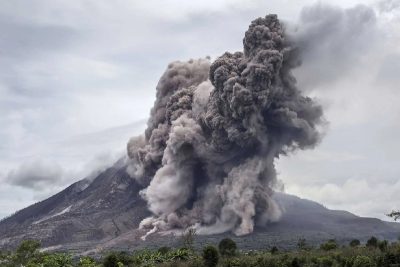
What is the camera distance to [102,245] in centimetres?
18175

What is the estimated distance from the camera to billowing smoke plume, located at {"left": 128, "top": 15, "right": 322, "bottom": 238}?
14762cm

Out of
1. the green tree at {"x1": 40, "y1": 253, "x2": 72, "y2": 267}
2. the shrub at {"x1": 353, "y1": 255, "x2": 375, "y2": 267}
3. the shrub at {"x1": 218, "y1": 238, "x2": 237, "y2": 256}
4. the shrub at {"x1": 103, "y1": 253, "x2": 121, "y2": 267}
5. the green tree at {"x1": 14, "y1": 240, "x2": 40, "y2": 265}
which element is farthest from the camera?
the shrub at {"x1": 218, "y1": 238, "x2": 237, "y2": 256}

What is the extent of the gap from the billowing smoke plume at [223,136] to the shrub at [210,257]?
74324 mm

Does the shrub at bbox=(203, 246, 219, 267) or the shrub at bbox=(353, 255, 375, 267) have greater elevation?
the shrub at bbox=(203, 246, 219, 267)

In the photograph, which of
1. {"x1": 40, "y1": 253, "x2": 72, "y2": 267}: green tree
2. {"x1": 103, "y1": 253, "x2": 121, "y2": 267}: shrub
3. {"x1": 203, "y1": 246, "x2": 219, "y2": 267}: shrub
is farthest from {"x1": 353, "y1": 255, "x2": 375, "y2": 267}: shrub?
{"x1": 40, "y1": 253, "x2": 72, "y2": 267}: green tree

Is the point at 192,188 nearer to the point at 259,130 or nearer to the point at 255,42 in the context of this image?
the point at 259,130

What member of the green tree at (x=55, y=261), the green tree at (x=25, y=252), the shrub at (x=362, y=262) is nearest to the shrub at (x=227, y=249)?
the green tree at (x=55, y=261)

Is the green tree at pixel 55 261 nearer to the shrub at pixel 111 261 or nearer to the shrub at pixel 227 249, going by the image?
the shrub at pixel 111 261

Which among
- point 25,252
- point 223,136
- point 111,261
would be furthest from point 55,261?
point 223,136

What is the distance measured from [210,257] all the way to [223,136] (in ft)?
273

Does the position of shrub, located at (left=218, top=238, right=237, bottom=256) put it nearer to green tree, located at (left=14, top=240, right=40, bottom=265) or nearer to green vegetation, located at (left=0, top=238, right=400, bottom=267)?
green vegetation, located at (left=0, top=238, right=400, bottom=267)

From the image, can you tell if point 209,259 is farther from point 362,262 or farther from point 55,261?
point 362,262

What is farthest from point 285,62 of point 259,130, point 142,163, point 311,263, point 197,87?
point 311,263

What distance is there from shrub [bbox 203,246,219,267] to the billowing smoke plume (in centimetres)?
7432
